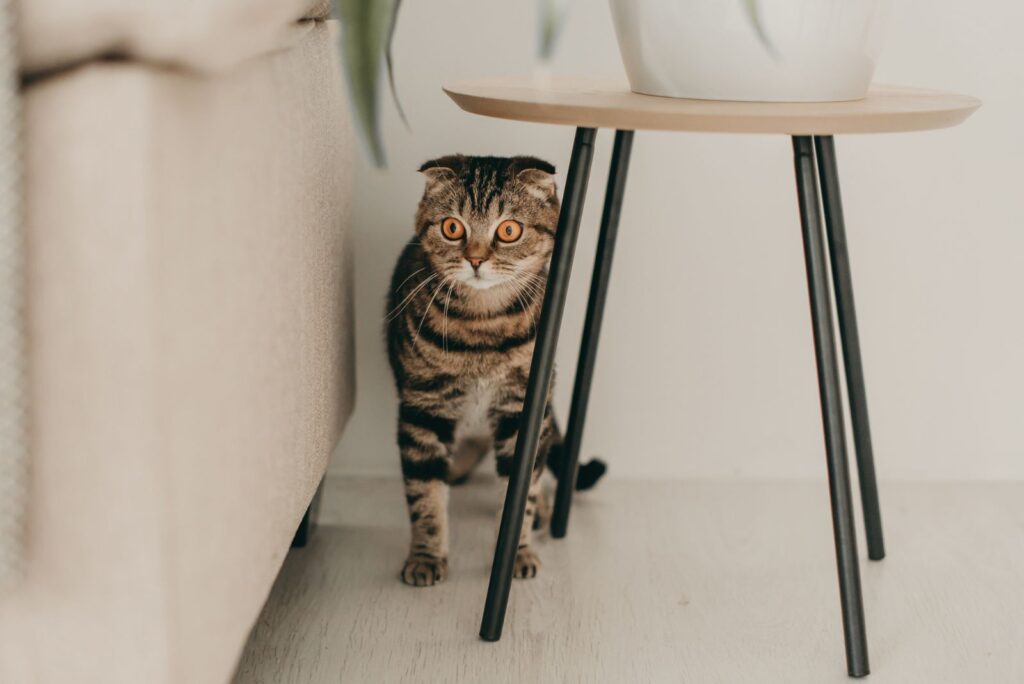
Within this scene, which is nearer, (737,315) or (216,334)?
(216,334)

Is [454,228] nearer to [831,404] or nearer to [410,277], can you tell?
[410,277]

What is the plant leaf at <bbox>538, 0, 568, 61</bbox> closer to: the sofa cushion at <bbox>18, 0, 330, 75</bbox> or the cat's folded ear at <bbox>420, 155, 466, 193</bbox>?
the sofa cushion at <bbox>18, 0, 330, 75</bbox>

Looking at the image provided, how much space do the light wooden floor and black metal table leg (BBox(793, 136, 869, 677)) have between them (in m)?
0.07

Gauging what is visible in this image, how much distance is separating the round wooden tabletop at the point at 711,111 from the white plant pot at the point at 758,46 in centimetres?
2

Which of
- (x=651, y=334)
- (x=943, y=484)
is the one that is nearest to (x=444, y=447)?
(x=651, y=334)

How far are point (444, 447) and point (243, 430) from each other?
54 cm

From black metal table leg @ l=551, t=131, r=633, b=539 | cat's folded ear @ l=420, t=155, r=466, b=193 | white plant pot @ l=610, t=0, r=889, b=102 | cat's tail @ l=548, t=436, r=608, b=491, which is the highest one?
white plant pot @ l=610, t=0, r=889, b=102

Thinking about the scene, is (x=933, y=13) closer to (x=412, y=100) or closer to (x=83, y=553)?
(x=412, y=100)

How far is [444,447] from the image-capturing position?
1.27 m

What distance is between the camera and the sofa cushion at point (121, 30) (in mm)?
580

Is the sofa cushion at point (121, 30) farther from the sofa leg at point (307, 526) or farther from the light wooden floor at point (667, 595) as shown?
the sofa leg at point (307, 526)

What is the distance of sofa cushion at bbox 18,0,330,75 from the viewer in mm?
580

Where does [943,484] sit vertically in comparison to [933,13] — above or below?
below

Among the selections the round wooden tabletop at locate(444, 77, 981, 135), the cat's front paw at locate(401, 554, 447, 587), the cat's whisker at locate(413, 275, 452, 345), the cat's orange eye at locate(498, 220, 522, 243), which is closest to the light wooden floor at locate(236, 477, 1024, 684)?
the cat's front paw at locate(401, 554, 447, 587)
